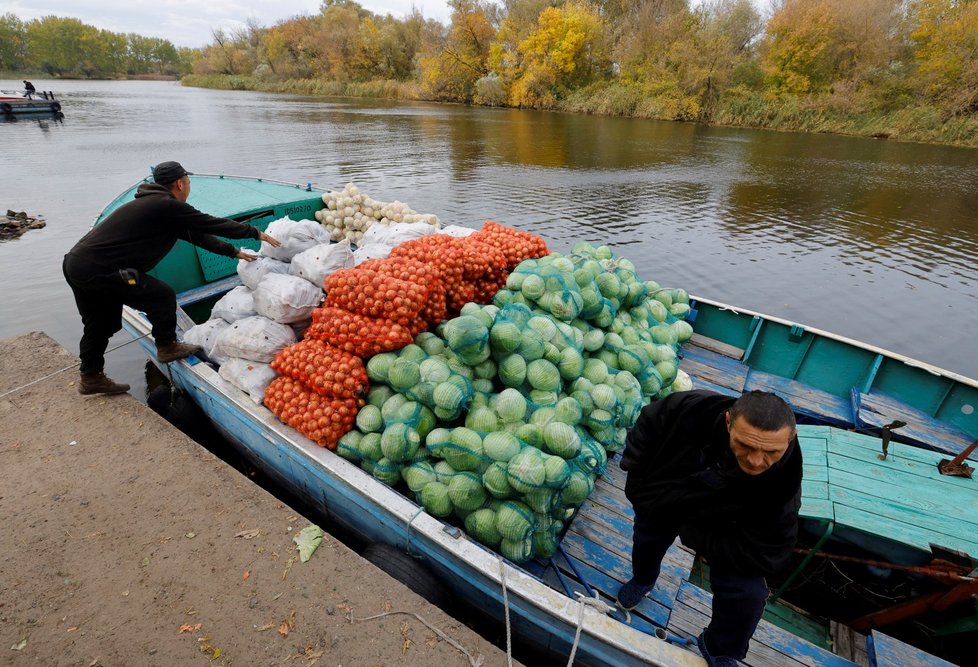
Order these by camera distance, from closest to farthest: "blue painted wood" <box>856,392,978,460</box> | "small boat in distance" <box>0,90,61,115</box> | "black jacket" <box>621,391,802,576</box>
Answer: "black jacket" <box>621,391,802,576</box>, "blue painted wood" <box>856,392,978,460</box>, "small boat in distance" <box>0,90,61,115</box>

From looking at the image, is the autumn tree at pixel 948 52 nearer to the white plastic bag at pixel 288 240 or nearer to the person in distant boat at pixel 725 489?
the white plastic bag at pixel 288 240

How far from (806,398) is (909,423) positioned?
918 mm

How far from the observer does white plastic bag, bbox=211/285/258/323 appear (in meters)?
4.85

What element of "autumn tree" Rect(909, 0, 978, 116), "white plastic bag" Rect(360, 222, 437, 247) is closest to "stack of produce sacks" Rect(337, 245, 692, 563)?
"white plastic bag" Rect(360, 222, 437, 247)

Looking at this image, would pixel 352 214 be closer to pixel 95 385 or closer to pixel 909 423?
pixel 95 385

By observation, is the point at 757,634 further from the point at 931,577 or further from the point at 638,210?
the point at 638,210

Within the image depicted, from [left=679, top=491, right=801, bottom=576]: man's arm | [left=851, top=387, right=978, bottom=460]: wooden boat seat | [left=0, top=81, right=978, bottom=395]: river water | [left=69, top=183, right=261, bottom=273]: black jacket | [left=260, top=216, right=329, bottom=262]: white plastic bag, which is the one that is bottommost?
[left=0, top=81, right=978, bottom=395]: river water

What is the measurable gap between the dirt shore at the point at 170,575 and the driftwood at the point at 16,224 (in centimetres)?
1230

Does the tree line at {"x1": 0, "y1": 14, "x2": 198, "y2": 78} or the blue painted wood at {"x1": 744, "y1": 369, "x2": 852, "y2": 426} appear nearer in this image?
the blue painted wood at {"x1": 744, "y1": 369, "x2": 852, "y2": 426}

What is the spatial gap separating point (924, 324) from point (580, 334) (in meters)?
Result: 10.6

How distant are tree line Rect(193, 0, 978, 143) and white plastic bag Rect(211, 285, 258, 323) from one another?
1683 inches

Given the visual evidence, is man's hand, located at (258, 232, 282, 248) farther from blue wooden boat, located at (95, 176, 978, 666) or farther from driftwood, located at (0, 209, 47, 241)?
driftwood, located at (0, 209, 47, 241)

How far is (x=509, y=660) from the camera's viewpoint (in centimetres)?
273

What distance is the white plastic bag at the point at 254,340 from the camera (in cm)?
414
